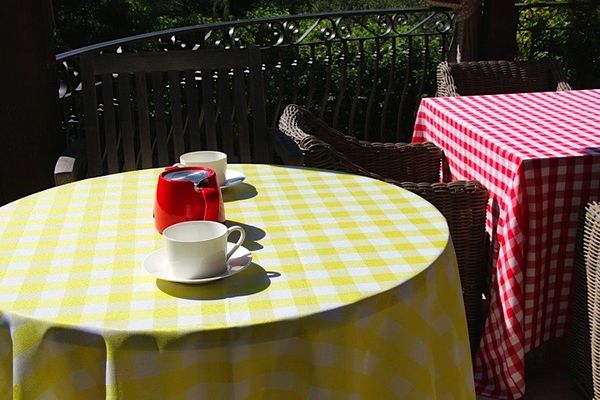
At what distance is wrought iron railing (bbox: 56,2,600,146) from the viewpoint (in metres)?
5.09

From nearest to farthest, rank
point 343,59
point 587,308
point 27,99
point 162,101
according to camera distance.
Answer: point 587,308 → point 162,101 → point 27,99 → point 343,59

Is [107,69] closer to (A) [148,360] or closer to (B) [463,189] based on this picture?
(B) [463,189]

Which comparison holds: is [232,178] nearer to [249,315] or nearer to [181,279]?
[181,279]

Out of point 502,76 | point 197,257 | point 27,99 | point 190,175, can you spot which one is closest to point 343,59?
point 502,76

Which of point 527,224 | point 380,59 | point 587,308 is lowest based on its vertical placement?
point 587,308

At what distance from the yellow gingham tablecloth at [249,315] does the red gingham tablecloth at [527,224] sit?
0.73m

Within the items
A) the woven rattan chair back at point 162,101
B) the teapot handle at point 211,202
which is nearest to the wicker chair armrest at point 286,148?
the woven rattan chair back at point 162,101

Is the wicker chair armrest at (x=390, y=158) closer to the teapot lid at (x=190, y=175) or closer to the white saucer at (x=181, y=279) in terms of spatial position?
the teapot lid at (x=190, y=175)

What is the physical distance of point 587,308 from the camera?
95.7 inches

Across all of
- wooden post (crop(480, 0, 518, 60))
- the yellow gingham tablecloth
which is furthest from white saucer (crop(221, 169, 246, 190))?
wooden post (crop(480, 0, 518, 60))

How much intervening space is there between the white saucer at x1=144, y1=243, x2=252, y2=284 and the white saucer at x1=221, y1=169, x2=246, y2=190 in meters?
0.43

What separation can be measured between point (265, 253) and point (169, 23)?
9613 mm

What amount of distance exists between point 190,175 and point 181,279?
363mm

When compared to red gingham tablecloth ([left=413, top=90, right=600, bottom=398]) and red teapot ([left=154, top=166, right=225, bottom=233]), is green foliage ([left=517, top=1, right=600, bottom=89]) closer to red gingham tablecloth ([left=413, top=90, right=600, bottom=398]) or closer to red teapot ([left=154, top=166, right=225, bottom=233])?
red gingham tablecloth ([left=413, top=90, right=600, bottom=398])
